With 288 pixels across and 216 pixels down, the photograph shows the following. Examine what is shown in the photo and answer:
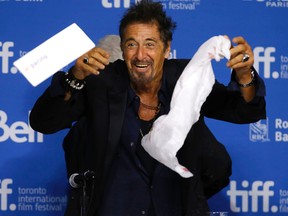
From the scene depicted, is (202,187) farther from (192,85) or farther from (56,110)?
(56,110)

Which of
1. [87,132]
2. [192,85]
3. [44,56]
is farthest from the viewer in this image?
[87,132]

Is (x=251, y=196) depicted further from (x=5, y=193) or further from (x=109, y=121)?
(x=109, y=121)

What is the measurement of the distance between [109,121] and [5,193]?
3.26ft

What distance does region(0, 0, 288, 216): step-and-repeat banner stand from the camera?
8.44 ft

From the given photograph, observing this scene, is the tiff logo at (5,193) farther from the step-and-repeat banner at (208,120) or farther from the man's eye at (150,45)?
the man's eye at (150,45)

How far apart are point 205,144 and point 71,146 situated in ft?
1.23

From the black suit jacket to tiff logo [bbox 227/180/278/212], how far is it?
779 millimetres

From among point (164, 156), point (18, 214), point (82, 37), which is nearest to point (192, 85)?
point (164, 156)

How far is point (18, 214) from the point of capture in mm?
2580

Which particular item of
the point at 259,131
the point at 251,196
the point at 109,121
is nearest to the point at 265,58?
the point at 259,131

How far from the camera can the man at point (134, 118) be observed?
5.67ft

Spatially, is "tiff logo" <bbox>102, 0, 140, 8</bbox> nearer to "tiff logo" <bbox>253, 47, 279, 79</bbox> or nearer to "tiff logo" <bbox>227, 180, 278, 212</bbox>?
"tiff logo" <bbox>253, 47, 279, 79</bbox>

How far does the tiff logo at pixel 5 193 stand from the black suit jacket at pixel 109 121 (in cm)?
79

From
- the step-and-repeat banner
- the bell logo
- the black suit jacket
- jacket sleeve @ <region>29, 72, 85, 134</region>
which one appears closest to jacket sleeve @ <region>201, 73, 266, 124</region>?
the black suit jacket
